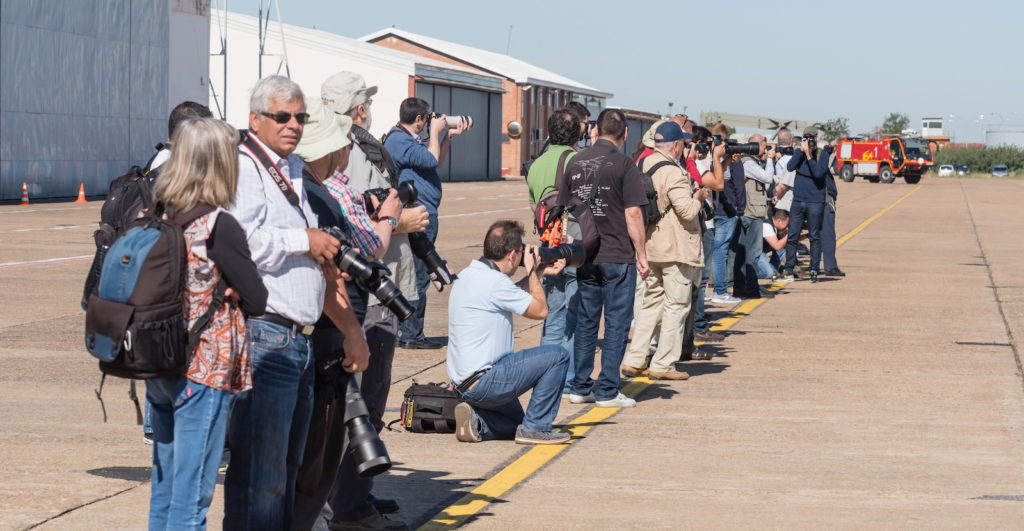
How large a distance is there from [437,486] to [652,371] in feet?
11.6

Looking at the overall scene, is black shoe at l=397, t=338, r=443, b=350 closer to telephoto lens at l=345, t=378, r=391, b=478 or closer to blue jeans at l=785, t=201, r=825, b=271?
telephoto lens at l=345, t=378, r=391, b=478

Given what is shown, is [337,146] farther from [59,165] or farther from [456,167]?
[456,167]

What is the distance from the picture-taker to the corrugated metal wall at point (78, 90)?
107ft

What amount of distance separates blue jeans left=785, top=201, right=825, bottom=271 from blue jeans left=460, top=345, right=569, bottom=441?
10.1 metres

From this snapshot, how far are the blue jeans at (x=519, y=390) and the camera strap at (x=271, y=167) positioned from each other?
307 centimetres

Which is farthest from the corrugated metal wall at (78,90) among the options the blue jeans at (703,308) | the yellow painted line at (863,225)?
the blue jeans at (703,308)

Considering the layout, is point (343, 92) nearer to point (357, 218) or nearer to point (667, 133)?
point (357, 218)

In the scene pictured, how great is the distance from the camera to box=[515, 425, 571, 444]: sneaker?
7246 millimetres

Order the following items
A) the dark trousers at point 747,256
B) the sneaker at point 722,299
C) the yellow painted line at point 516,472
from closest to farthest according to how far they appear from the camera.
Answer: the yellow painted line at point 516,472, the sneaker at point 722,299, the dark trousers at point 747,256

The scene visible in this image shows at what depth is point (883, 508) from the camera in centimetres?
603

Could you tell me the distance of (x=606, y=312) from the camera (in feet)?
27.2

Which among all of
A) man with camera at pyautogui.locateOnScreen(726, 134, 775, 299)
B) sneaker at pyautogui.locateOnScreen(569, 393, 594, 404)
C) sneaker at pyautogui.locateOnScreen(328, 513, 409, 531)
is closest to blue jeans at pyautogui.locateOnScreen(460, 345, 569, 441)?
sneaker at pyautogui.locateOnScreen(569, 393, 594, 404)

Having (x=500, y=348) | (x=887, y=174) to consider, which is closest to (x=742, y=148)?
(x=500, y=348)

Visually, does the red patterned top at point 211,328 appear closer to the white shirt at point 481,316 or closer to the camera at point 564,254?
the white shirt at point 481,316
